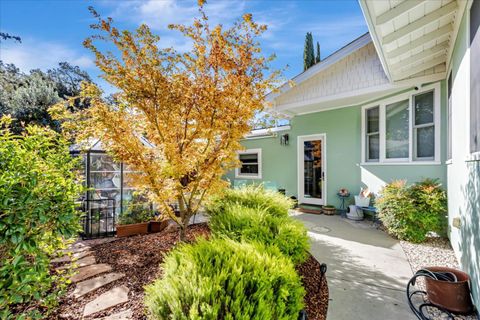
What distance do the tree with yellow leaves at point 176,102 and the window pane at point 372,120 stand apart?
4.27 m

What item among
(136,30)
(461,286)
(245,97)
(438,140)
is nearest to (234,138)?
(245,97)

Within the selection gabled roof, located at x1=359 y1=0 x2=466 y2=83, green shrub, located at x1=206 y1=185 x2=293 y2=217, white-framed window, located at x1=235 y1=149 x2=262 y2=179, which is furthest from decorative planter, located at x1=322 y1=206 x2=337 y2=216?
gabled roof, located at x1=359 y1=0 x2=466 y2=83

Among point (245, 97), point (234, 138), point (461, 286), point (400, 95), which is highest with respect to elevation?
→ point (400, 95)

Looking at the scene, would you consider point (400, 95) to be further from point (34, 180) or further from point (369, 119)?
point (34, 180)

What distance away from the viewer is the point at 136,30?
334 cm

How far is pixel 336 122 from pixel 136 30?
246 inches

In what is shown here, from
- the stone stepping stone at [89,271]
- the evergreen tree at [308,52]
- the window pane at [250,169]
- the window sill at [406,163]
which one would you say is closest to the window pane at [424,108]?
the window sill at [406,163]

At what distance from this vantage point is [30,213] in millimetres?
1642

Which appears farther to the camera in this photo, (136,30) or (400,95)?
(400,95)

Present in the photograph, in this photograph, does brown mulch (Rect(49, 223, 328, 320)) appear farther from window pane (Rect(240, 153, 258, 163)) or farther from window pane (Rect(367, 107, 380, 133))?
window pane (Rect(240, 153, 258, 163))

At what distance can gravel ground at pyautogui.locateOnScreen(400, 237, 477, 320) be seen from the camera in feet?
12.2

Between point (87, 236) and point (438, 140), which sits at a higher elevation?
point (438, 140)

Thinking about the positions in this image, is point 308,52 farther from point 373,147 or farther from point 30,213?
point 30,213

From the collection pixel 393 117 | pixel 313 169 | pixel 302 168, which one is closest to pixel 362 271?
pixel 393 117
